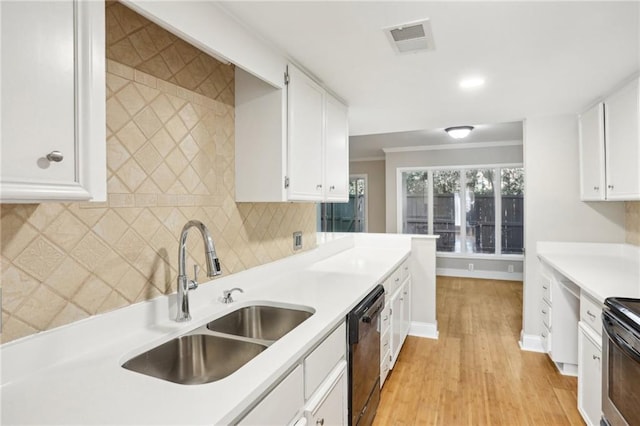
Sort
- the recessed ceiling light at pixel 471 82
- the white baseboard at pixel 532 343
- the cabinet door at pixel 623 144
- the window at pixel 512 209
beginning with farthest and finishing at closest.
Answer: the window at pixel 512 209
the white baseboard at pixel 532 343
the recessed ceiling light at pixel 471 82
the cabinet door at pixel 623 144

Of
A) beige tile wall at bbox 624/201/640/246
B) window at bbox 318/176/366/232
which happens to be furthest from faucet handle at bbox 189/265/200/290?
window at bbox 318/176/366/232

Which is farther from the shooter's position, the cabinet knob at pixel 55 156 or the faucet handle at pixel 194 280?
the faucet handle at pixel 194 280

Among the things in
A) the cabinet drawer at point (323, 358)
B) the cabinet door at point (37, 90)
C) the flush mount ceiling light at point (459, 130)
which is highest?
the flush mount ceiling light at point (459, 130)

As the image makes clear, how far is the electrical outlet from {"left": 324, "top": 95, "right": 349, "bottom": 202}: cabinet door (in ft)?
1.18

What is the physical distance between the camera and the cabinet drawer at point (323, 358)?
1292 mm

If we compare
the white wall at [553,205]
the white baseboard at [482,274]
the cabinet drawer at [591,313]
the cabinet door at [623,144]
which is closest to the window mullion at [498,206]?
the white baseboard at [482,274]

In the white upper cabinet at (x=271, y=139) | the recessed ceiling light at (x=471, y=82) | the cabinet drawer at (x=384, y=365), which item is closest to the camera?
the white upper cabinet at (x=271, y=139)

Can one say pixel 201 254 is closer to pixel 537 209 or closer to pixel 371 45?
pixel 371 45

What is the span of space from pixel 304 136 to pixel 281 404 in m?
1.48

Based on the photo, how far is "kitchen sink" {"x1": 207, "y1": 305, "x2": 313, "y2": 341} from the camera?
1637 mm

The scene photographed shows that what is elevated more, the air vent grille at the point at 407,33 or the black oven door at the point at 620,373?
the air vent grille at the point at 407,33

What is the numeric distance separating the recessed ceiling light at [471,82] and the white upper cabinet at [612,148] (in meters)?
0.91

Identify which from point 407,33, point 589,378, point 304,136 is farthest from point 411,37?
point 589,378

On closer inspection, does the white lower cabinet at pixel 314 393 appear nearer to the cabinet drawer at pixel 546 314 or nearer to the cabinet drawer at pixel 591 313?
the cabinet drawer at pixel 591 313
